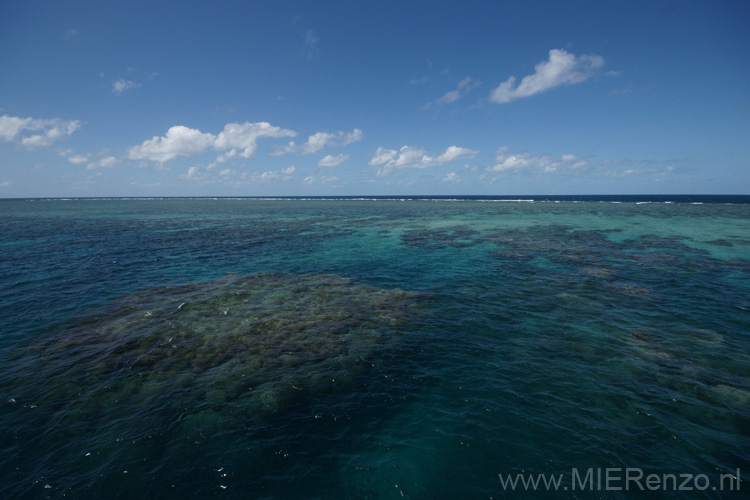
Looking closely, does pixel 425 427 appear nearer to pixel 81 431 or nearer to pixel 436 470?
pixel 436 470

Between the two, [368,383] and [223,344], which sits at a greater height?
[223,344]

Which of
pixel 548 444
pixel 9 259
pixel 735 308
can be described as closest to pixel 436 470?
pixel 548 444

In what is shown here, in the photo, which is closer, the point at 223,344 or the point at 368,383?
the point at 368,383

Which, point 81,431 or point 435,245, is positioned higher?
point 435,245

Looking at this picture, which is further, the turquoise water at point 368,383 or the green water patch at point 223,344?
the green water patch at point 223,344

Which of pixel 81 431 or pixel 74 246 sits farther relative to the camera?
pixel 74 246

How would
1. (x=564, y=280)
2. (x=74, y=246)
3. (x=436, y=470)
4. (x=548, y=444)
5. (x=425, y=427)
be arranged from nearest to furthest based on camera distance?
(x=436, y=470) < (x=548, y=444) < (x=425, y=427) < (x=564, y=280) < (x=74, y=246)

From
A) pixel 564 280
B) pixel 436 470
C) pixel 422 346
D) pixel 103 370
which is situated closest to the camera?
pixel 436 470

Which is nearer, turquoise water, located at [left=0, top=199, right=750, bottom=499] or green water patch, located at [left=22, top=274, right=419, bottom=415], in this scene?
turquoise water, located at [left=0, top=199, right=750, bottom=499]
